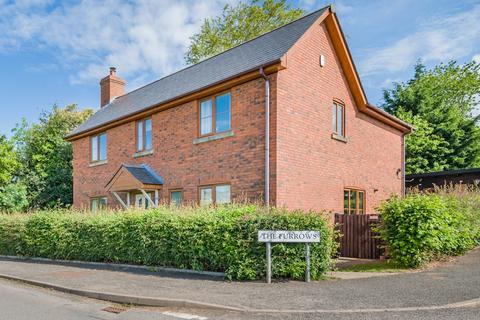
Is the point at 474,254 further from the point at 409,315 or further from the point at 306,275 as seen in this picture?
the point at 409,315

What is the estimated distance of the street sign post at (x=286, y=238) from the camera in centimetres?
867

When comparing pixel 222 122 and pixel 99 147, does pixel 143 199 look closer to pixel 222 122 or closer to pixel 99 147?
pixel 222 122

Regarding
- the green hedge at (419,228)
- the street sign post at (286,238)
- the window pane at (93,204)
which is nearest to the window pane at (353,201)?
the green hedge at (419,228)

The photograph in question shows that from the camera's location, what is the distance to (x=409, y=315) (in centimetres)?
610

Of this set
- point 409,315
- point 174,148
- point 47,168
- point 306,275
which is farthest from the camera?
point 47,168

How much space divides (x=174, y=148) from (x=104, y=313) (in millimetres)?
8983

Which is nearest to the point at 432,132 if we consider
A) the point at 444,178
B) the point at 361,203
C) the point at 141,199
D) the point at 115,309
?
the point at 444,178

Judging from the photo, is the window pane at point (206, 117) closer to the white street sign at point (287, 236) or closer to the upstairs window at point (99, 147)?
the white street sign at point (287, 236)

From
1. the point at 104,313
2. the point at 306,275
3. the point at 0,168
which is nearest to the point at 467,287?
the point at 306,275

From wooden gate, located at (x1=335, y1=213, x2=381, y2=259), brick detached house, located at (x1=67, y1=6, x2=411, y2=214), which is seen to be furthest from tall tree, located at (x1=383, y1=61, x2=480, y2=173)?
wooden gate, located at (x1=335, y1=213, x2=381, y2=259)

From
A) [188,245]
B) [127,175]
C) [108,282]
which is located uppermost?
[127,175]

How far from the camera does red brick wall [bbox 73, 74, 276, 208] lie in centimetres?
1227

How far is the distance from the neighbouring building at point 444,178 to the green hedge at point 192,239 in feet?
41.9

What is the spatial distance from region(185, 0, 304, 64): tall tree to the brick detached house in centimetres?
1899
